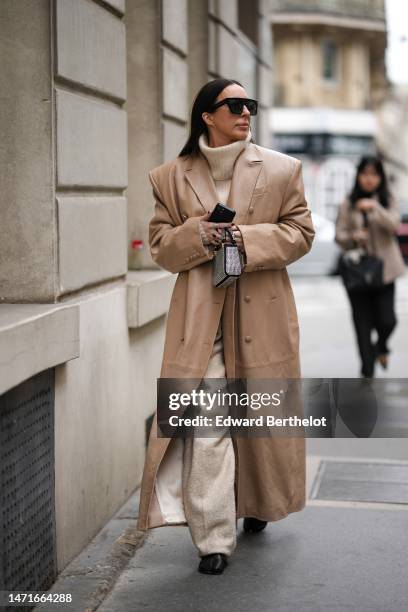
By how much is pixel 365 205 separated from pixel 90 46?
4153 mm

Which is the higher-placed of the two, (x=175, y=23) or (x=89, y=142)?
(x=175, y=23)

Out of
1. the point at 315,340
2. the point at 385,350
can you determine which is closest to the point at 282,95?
the point at 315,340

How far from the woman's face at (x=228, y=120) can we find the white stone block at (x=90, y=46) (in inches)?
26.4

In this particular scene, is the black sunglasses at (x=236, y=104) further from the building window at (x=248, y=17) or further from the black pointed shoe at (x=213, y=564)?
the building window at (x=248, y=17)

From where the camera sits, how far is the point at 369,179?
9.13 meters

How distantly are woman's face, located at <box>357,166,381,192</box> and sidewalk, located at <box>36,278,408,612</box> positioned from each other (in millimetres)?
2998

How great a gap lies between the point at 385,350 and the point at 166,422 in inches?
201

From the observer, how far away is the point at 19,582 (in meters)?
4.26

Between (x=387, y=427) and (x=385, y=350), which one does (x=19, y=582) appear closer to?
(x=387, y=427)

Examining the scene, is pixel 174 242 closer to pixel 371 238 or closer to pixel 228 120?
pixel 228 120

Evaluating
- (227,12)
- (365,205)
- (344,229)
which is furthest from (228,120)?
(227,12)

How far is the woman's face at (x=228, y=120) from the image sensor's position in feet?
15.8

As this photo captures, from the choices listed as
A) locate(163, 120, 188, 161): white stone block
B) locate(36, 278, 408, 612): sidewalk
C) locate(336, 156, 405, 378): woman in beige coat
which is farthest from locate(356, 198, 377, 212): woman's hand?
locate(36, 278, 408, 612): sidewalk

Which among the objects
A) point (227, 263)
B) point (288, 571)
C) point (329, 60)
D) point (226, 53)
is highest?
point (329, 60)
